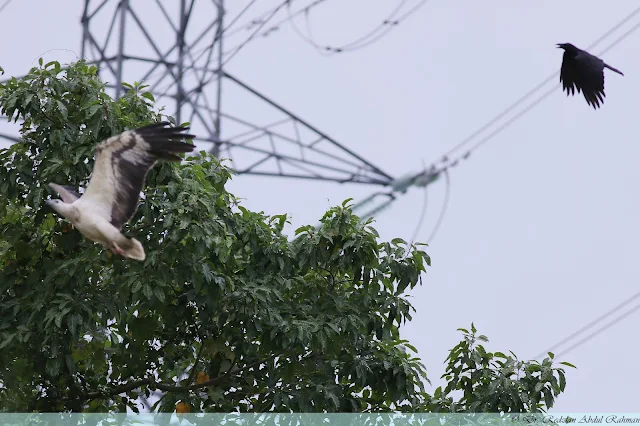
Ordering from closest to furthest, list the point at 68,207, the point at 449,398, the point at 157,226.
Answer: the point at 68,207 → the point at 157,226 → the point at 449,398

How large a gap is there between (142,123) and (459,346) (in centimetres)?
245

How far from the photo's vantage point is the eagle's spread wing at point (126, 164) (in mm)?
6105

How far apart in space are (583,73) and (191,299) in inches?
125

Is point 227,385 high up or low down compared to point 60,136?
down

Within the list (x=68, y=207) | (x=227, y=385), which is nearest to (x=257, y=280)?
(x=227, y=385)

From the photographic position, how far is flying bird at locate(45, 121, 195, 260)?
20.1 ft

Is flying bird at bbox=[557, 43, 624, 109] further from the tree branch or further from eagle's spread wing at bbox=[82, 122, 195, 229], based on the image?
eagle's spread wing at bbox=[82, 122, 195, 229]

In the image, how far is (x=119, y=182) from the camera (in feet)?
20.5

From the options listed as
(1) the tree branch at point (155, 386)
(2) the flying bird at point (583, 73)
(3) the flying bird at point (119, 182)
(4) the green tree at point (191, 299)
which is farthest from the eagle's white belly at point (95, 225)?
(2) the flying bird at point (583, 73)

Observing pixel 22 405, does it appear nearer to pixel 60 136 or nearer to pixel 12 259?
pixel 12 259

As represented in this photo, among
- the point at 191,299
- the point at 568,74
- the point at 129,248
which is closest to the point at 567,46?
the point at 568,74

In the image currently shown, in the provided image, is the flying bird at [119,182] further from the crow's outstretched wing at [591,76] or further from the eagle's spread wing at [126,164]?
the crow's outstretched wing at [591,76]

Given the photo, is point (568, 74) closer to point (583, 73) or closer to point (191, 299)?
point (583, 73)

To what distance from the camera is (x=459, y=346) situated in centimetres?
782
